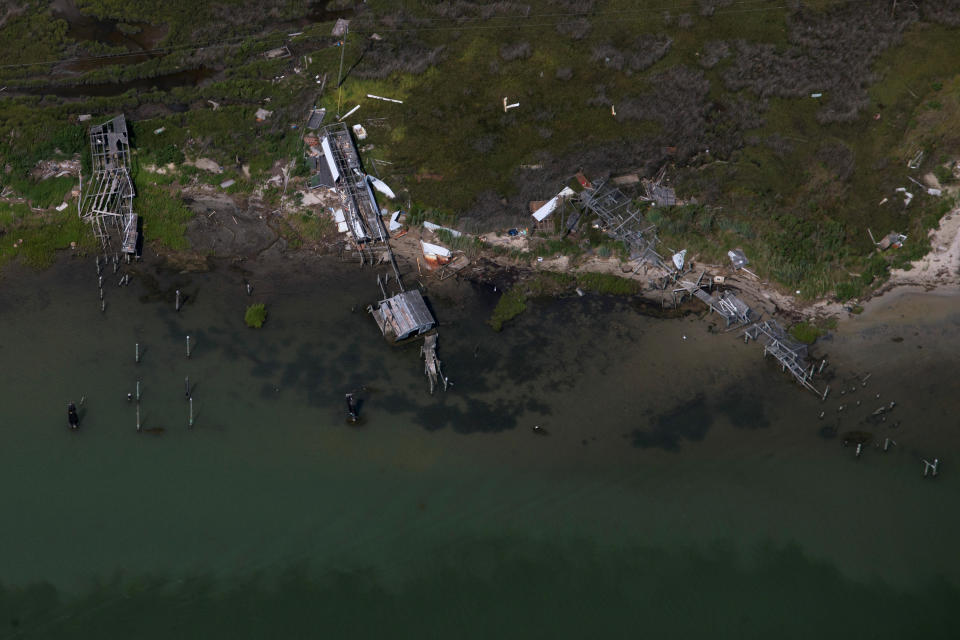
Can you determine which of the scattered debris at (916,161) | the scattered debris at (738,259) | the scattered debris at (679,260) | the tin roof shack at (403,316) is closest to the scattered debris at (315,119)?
the tin roof shack at (403,316)

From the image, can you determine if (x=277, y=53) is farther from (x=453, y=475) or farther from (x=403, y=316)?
(x=453, y=475)

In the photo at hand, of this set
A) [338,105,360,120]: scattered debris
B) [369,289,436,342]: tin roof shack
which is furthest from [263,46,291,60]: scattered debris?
[369,289,436,342]: tin roof shack

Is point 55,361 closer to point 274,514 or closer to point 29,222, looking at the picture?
point 29,222

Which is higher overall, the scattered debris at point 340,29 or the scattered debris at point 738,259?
the scattered debris at point 340,29

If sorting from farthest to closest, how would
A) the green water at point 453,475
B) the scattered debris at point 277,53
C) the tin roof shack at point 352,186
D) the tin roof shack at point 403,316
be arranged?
the scattered debris at point 277,53 < the tin roof shack at point 352,186 < the tin roof shack at point 403,316 < the green water at point 453,475

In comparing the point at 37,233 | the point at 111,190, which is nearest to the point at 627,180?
the point at 111,190

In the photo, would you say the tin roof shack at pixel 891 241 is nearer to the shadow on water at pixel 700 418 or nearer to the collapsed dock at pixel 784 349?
the collapsed dock at pixel 784 349
